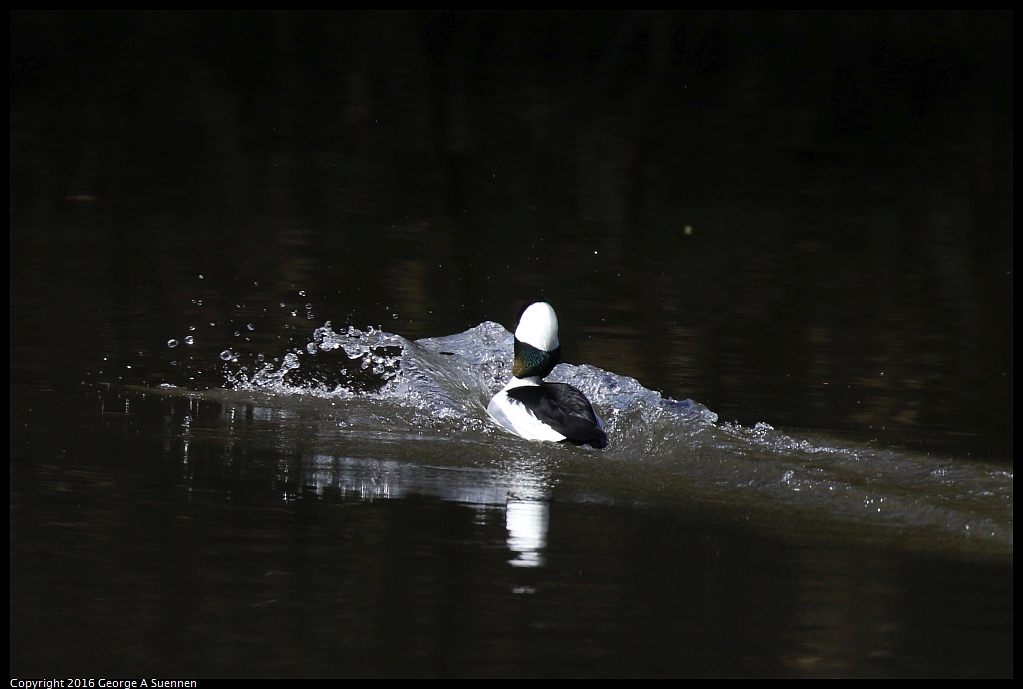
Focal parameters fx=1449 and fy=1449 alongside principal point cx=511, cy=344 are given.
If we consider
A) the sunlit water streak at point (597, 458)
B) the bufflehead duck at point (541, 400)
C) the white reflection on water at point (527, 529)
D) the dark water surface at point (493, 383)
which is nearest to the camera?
the dark water surface at point (493, 383)

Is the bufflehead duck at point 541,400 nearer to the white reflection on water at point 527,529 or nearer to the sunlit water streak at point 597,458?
the sunlit water streak at point 597,458

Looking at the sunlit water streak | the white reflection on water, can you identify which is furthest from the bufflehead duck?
the white reflection on water

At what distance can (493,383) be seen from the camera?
363 inches

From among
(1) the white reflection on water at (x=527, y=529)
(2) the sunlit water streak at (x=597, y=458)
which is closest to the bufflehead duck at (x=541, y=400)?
(2) the sunlit water streak at (x=597, y=458)

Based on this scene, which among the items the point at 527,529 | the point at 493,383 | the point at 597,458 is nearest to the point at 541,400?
the point at 597,458

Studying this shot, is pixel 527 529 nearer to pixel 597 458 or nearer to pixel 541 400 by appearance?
pixel 597 458

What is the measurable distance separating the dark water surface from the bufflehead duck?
18cm

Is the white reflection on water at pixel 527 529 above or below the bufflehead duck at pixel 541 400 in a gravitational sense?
below

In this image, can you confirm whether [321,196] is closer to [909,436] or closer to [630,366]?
[630,366]

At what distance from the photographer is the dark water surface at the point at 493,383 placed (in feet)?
15.0

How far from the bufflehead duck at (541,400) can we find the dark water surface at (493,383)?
179mm

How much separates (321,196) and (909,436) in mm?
8547

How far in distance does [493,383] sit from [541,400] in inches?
67.8

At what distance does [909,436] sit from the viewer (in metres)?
7.54
